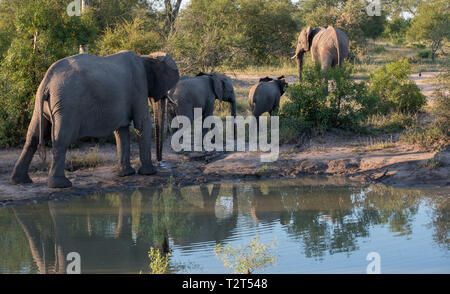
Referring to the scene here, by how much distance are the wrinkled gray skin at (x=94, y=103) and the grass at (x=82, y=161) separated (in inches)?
34.4

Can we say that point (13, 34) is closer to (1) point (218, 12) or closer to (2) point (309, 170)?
(2) point (309, 170)

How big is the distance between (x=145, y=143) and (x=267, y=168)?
7.07 ft

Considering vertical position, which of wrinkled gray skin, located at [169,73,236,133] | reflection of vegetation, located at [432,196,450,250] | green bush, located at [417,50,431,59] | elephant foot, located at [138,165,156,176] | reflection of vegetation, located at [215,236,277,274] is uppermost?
green bush, located at [417,50,431,59]

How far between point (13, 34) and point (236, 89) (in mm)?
6288

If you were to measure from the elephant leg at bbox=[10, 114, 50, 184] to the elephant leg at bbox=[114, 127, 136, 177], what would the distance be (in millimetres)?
1219

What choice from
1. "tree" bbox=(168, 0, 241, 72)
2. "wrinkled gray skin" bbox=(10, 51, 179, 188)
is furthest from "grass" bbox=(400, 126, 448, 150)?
"tree" bbox=(168, 0, 241, 72)

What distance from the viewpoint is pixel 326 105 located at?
12352mm

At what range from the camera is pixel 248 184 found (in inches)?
393

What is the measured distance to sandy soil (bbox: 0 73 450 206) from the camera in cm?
953
